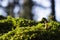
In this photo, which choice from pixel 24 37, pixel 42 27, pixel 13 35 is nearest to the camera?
pixel 24 37

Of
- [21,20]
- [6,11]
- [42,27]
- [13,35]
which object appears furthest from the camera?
[6,11]

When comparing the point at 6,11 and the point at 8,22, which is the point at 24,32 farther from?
the point at 6,11

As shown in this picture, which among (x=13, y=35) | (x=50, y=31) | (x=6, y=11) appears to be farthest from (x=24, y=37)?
(x=6, y=11)

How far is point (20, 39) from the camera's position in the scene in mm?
1647

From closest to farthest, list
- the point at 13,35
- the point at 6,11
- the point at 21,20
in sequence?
the point at 13,35 < the point at 21,20 < the point at 6,11

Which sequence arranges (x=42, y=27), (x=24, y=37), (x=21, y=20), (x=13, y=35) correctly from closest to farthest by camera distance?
(x=24, y=37)
(x=13, y=35)
(x=42, y=27)
(x=21, y=20)

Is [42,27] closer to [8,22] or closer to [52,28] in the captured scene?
[52,28]

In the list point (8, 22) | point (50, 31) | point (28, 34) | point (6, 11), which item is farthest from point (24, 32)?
point (6, 11)

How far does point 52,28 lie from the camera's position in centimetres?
186

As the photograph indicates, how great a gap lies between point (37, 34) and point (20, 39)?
0.49ft

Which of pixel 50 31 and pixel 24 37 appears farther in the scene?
pixel 50 31

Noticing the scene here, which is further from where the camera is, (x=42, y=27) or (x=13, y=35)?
(x=42, y=27)

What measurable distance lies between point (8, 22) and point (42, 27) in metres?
0.46

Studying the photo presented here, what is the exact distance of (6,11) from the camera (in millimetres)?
14266
